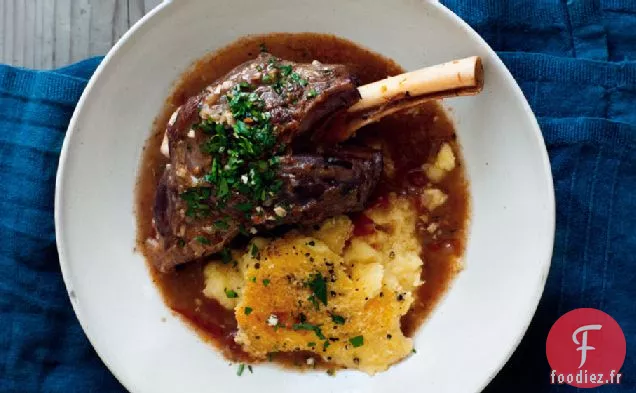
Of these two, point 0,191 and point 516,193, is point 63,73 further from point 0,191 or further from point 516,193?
point 516,193

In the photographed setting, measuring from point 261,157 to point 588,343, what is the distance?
236 cm

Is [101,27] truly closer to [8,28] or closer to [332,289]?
[8,28]

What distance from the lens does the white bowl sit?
3865 mm

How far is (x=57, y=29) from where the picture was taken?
4.48m

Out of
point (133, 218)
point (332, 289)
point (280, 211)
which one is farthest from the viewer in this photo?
point (133, 218)

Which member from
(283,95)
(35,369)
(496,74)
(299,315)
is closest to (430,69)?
(496,74)

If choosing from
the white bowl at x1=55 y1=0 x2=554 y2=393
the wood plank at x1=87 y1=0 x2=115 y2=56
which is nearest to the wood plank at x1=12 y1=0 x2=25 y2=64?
the wood plank at x1=87 y1=0 x2=115 y2=56

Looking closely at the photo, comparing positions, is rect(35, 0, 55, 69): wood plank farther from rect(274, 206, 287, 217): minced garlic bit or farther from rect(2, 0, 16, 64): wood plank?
rect(274, 206, 287, 217): minced garlic bit

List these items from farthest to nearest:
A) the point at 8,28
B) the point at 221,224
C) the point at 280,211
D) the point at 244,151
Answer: the point at 8,28, the point at 221,224, the point at 280,211, the point at 244,151

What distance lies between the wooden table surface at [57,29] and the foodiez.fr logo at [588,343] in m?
3.37

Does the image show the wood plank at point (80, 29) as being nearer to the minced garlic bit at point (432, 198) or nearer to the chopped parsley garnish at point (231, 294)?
the chopped parsley garnish at point (231, 294)

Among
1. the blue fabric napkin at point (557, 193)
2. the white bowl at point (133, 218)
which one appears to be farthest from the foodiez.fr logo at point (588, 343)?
the white bowl at point (133, 218)

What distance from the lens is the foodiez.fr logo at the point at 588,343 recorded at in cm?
425

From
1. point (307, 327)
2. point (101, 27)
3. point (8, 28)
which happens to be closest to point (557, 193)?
point (307, 327)
